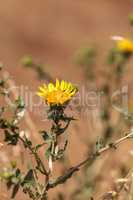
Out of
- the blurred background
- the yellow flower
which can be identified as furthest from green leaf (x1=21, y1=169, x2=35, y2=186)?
the blurred background

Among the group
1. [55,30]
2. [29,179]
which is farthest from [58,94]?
[55,30]

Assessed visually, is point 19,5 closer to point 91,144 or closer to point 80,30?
point 80,30

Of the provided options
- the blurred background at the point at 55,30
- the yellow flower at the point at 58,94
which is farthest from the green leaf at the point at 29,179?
the blurred background at the point at 55,30

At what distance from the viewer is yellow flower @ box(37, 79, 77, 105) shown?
56.9 inches

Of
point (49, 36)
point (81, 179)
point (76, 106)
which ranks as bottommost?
point (81, 179)

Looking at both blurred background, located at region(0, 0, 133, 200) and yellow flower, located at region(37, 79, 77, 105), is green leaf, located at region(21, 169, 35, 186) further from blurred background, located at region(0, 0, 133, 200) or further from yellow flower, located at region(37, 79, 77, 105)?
blurred background, located at region(0, 0, 133, 200)

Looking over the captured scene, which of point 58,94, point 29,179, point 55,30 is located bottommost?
point 29,179

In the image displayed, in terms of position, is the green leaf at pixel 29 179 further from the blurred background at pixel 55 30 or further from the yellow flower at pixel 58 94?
the blurred background at pixel 55 30

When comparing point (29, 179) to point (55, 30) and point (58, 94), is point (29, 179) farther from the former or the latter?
point (55, 30)

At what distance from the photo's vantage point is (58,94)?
146 cm

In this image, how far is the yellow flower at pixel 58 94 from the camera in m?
1.45

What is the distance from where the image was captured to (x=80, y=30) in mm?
5949

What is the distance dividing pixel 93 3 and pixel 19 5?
783 mm

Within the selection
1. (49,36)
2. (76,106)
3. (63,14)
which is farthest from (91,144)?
(63,14)
